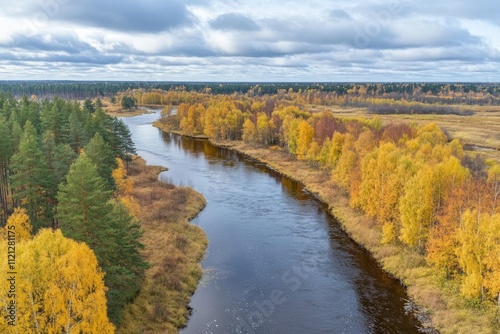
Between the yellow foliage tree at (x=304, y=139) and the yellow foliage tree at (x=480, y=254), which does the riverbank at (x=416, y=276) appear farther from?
the yellow foliage tree at (x=304, y=139)

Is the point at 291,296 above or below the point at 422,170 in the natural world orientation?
below

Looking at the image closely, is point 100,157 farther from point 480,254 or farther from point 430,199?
point 480,254

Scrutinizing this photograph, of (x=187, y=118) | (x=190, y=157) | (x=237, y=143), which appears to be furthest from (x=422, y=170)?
(x=187, y=118)

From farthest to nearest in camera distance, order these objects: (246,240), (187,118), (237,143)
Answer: (187,118), (237,143), (246,240)

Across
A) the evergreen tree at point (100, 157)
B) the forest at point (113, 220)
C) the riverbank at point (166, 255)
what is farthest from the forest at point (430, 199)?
the evergreen tree at point (100, 157)

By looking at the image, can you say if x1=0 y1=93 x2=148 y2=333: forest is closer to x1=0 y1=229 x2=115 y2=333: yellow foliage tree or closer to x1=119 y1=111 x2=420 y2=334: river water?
x1=0 y1=229 x2=115 y2=333: yellow foliage tree

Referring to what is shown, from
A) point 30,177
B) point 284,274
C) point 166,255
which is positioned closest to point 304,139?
point 284,274

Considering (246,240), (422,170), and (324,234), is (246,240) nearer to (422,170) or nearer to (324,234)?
(324,234)
